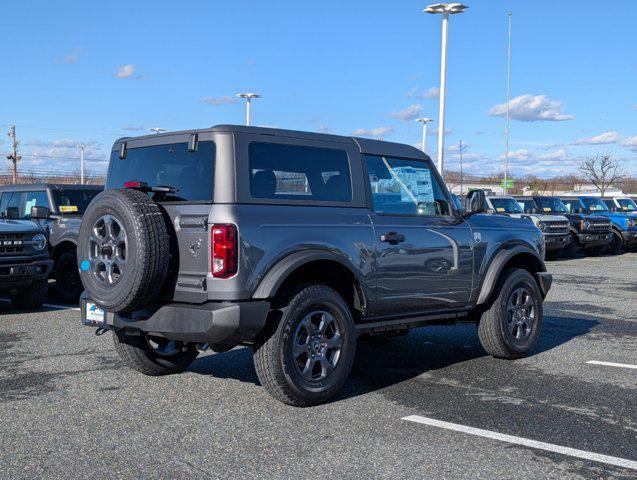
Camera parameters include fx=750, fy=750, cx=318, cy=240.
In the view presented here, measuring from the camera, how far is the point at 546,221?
19516mm

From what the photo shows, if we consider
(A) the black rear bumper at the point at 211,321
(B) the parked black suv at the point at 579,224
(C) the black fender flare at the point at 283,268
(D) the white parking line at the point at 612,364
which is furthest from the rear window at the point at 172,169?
(B) the parked black suv at the point at 579,224

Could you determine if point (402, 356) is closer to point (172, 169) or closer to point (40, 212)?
point (172, 169)

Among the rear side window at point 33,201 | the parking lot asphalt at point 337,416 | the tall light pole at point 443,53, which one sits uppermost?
the tall light pole at point 443,53

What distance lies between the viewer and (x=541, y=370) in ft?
21.8

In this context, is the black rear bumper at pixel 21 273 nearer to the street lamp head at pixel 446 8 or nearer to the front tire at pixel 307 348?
the front tire at pixel 307 348

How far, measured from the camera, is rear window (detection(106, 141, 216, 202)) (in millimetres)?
5230

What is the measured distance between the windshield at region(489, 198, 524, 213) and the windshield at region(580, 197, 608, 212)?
4504 millimetres

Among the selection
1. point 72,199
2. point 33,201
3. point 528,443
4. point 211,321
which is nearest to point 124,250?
point 211,321

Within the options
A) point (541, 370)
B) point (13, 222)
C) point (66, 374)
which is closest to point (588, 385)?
point (541, 370)

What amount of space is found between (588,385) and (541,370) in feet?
2.01

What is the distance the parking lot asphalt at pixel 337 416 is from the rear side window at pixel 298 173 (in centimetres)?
153

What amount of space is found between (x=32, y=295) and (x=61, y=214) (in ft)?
5.71

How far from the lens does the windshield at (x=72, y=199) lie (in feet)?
37.8

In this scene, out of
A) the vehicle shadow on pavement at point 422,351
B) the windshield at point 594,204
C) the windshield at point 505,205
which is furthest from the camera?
the windshield at point 594,204
